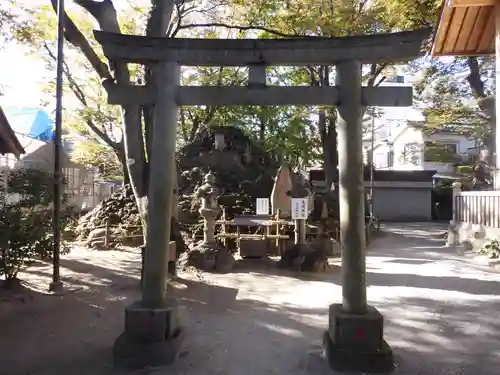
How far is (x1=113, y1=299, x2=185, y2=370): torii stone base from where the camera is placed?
193 inches

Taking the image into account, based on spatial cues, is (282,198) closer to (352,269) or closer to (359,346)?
(352,269)

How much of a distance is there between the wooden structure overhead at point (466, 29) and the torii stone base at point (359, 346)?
9744 mm

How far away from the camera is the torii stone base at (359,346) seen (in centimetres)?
476

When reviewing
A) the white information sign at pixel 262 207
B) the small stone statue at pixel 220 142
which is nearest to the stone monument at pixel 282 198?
the white information sign at pixel 262 207

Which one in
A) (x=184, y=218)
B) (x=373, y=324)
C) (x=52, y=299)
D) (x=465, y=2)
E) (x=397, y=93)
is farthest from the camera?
(x=184, y=218)

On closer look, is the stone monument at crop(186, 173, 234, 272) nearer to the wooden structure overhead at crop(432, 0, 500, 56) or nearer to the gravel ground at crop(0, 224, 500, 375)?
the gravel ground at crop(0, 224, 500, 375)

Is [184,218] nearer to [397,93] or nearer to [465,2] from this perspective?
[465,2]

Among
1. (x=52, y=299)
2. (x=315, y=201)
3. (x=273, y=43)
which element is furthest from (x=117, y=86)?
(x=315, y=201)

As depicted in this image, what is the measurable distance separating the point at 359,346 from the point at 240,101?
2.96 m

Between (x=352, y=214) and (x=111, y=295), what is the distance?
535cm

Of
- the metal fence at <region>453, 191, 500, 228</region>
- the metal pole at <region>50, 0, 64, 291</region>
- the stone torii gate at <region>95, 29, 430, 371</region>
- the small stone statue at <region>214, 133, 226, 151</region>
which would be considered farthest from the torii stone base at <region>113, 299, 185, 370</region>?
the small stone statue at <region>214, 133, 226, 151</region>

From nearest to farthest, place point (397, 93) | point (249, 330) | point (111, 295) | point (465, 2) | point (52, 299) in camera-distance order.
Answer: point (397, 93) → point (249, 330) → point (52, 299) → point (111, 295) → point (465, 2)

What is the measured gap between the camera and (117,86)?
5.25m

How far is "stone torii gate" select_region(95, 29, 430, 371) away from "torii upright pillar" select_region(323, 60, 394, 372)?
1 cm
